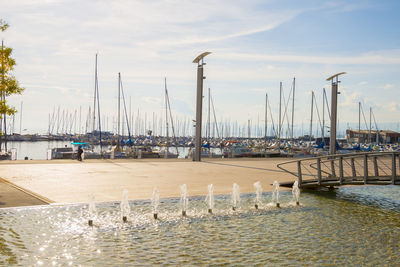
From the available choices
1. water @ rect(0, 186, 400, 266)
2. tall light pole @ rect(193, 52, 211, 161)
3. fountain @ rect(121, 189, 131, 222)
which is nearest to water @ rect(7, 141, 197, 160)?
tall light pole @ rect(193, 52, 211, 161)

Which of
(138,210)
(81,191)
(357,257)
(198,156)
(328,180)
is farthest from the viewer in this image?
(198,156)

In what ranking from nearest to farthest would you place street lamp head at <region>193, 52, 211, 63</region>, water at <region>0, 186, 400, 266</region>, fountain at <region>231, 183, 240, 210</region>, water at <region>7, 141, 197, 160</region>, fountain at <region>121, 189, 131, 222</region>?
water at <region>0, 186, 400, 266</region> → fountain at <region>121, 189, 131, 222</region> → fountain at <region>231, 183, 240, 210</region> → street lamp head at <region>193, 52, 211, 63</region> → water at <region>7, 141, 197, 160</region>

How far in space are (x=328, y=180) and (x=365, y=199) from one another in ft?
5.04

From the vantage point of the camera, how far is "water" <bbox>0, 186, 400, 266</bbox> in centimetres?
735

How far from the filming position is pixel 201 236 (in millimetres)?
8836

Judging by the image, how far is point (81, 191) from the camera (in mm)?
13852

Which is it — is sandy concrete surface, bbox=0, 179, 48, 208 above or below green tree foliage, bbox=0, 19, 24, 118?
below

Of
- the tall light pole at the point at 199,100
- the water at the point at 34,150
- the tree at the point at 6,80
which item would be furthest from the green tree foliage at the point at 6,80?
the water at the point at 34,150

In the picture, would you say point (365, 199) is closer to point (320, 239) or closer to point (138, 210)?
point (320, 239)

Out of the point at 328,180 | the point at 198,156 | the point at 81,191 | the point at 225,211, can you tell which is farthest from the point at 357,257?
the point at 198,156

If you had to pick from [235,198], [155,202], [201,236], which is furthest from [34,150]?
[201,236]

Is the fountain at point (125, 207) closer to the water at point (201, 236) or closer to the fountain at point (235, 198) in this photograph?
the water at point (201, 236)

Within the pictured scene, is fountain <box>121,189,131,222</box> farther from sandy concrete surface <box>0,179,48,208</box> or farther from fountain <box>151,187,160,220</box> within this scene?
sandy concrete surface <box>0,179,48,208</box>

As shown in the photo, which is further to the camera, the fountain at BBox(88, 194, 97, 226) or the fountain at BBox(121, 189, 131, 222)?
the fountain at BBox(88, 194, 97, 226)
